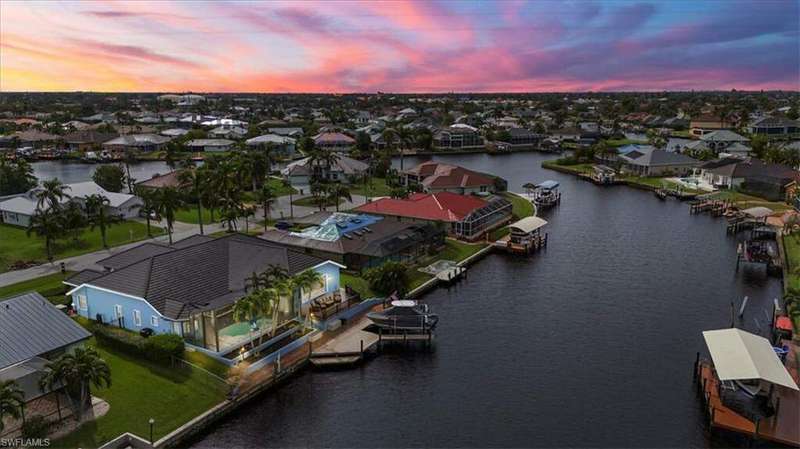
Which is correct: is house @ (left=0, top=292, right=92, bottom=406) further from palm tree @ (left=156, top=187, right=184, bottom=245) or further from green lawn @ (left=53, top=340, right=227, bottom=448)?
palm tree @ (left=156, top=187, right=184, bottom=245)

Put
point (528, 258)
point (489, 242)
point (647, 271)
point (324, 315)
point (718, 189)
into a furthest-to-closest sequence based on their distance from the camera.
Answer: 1. point (718, 189)
2. point (489, 242)
3. point (528, 258)
4. point (647, 271)
5. point (324, 315)

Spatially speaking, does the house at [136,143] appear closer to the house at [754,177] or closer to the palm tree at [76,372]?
the palm tree at [76,372]

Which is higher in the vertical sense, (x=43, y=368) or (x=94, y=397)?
(x=43, y=368)

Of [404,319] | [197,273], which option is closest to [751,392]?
[404,319]

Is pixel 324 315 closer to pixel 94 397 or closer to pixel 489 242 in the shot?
pixel 94 397

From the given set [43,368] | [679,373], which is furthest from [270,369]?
[679,373]

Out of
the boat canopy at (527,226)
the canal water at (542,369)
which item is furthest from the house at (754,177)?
the boat canopy at (527,226)

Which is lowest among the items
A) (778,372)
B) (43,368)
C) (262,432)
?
(262,432)
